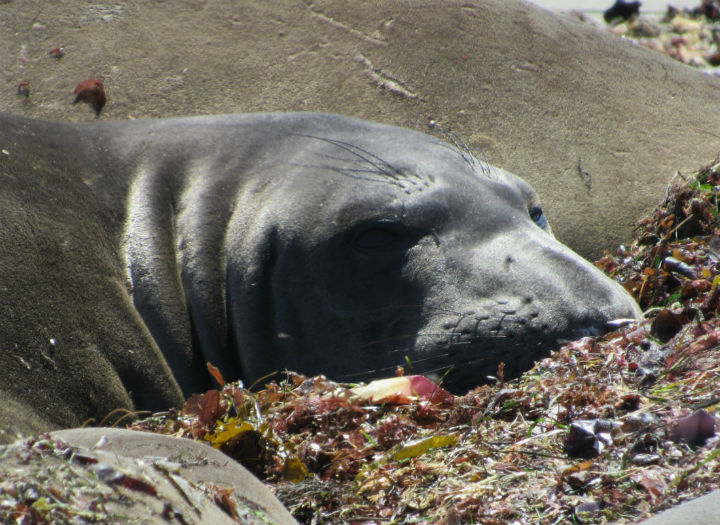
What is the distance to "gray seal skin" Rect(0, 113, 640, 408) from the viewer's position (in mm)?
4129

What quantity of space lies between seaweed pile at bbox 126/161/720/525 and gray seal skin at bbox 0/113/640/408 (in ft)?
1.16

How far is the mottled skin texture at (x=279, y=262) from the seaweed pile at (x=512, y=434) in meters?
0.36

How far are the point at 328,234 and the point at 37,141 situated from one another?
1405mm

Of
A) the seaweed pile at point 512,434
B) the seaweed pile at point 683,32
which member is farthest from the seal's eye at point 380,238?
the seaweed pile at point 683,32

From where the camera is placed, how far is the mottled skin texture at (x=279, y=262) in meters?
4.02

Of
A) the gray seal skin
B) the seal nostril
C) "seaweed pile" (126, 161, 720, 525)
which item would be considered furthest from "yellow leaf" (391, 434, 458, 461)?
the seal nostril

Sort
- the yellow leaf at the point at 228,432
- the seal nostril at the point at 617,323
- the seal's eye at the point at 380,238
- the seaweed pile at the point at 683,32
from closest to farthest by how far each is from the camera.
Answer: the yellow leaf at the point at 228,432
the seal nostril at the point at 617,323
the seal's eye at the point at 380,238
the seaweed pile at the point at 683,32

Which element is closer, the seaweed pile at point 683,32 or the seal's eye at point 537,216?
the seal's eye at point 537,216

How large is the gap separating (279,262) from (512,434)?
176cm

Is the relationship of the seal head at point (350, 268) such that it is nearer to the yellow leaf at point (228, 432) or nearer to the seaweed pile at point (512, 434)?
the seaweed pile at point (512, 434)

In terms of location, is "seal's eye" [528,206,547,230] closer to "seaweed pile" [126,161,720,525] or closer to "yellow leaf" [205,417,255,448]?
"seaweed pile" [126,161,720,525]

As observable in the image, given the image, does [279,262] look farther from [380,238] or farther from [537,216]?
[537,216]

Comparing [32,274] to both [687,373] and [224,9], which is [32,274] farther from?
[224,9]

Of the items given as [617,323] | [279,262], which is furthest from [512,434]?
[279,262]
